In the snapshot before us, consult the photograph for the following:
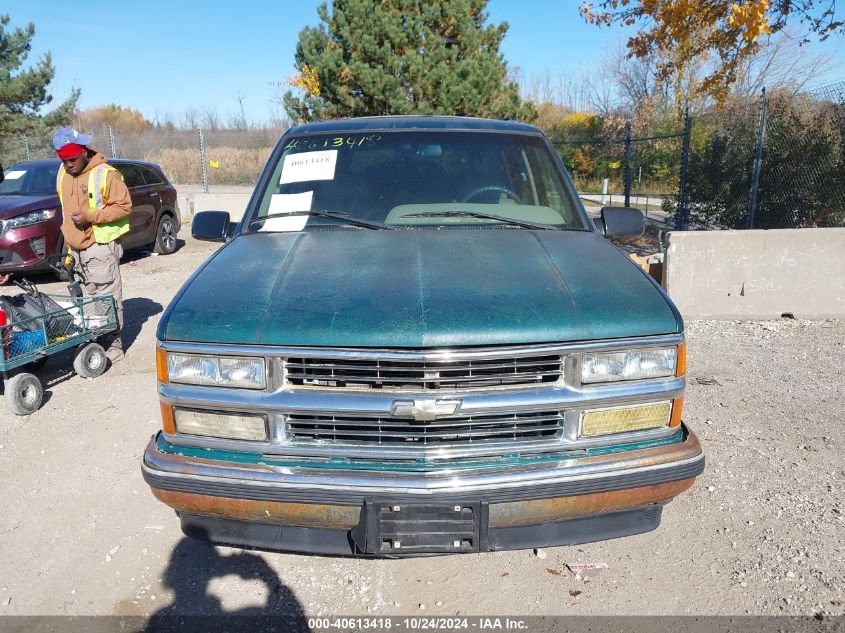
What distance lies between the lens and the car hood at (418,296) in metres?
2.44

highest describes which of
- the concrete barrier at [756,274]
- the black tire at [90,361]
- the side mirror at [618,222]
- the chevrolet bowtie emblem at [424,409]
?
the side mirror at [618,222]

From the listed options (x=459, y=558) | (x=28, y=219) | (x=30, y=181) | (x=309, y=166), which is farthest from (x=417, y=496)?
(x=30, y=181)

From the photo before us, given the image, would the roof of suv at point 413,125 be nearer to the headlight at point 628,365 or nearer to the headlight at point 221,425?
the headlight at point 628,365

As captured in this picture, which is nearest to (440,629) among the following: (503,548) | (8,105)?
(503,548)

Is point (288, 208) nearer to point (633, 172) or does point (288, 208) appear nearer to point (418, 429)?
point (418, 429)

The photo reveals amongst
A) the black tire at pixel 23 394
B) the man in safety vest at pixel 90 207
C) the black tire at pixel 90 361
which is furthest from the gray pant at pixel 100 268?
the black tire at pixel 23 394

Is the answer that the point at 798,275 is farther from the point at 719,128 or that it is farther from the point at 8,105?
the point at 8,105

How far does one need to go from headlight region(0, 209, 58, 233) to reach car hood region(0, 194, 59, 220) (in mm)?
58

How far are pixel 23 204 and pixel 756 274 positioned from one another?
9660 mm

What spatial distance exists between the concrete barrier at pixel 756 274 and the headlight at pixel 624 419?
4662 mm

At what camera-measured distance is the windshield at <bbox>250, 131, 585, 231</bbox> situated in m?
3.62

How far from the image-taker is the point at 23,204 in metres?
9.42

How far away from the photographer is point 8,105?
83.0ft

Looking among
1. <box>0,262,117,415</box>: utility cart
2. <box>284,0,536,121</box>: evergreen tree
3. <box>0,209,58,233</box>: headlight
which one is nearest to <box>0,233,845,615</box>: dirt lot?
<box>0,262,117,415</box>: utility cart
